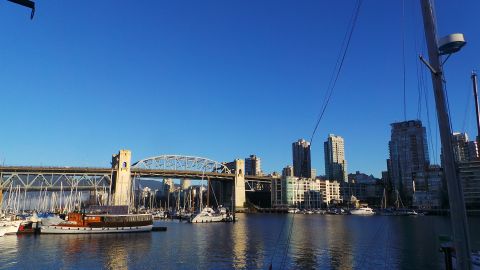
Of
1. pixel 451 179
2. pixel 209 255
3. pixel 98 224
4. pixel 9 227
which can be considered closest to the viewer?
pixel 451 179

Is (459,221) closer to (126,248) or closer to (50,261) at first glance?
(50,261)

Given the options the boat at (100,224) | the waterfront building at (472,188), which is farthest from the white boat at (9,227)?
the waterfront building at (472,188)

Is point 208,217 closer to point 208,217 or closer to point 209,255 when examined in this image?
point 208,217

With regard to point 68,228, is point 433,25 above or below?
above

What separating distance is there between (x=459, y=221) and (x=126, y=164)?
17584 centimetres

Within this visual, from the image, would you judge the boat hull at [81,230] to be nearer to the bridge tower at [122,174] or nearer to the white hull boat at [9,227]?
the white hull boat at [9,227]

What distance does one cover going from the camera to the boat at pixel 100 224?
64.1m

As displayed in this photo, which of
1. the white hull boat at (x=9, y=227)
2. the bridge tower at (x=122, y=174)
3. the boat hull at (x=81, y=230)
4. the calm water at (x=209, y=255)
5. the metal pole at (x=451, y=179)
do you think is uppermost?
the bridge tower at (x=122, y=174)

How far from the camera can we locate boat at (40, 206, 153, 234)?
64.1m

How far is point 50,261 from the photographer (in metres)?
36.8

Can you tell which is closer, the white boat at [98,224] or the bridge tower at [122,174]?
the white boat at [98,224]

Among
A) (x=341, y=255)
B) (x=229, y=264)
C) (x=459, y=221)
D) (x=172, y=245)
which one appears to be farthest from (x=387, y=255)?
(x=459, y=221)

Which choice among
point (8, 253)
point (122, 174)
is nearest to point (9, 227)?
point (8, 253)

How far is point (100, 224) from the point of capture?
66000mm
